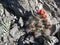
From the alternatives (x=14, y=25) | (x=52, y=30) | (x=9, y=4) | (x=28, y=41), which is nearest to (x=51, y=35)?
(x=52, y=30)

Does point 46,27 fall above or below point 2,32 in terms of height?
below

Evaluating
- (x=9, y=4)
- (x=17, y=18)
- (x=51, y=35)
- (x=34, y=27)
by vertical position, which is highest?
(x=9, y=4)

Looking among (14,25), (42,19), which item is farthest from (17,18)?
(42,19)

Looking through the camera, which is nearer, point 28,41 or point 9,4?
point 28,41

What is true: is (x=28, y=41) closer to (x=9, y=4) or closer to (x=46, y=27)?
(x=46, y=27)

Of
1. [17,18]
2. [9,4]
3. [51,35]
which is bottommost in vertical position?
[51,35]

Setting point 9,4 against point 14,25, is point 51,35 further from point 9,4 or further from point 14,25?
point 9,4
